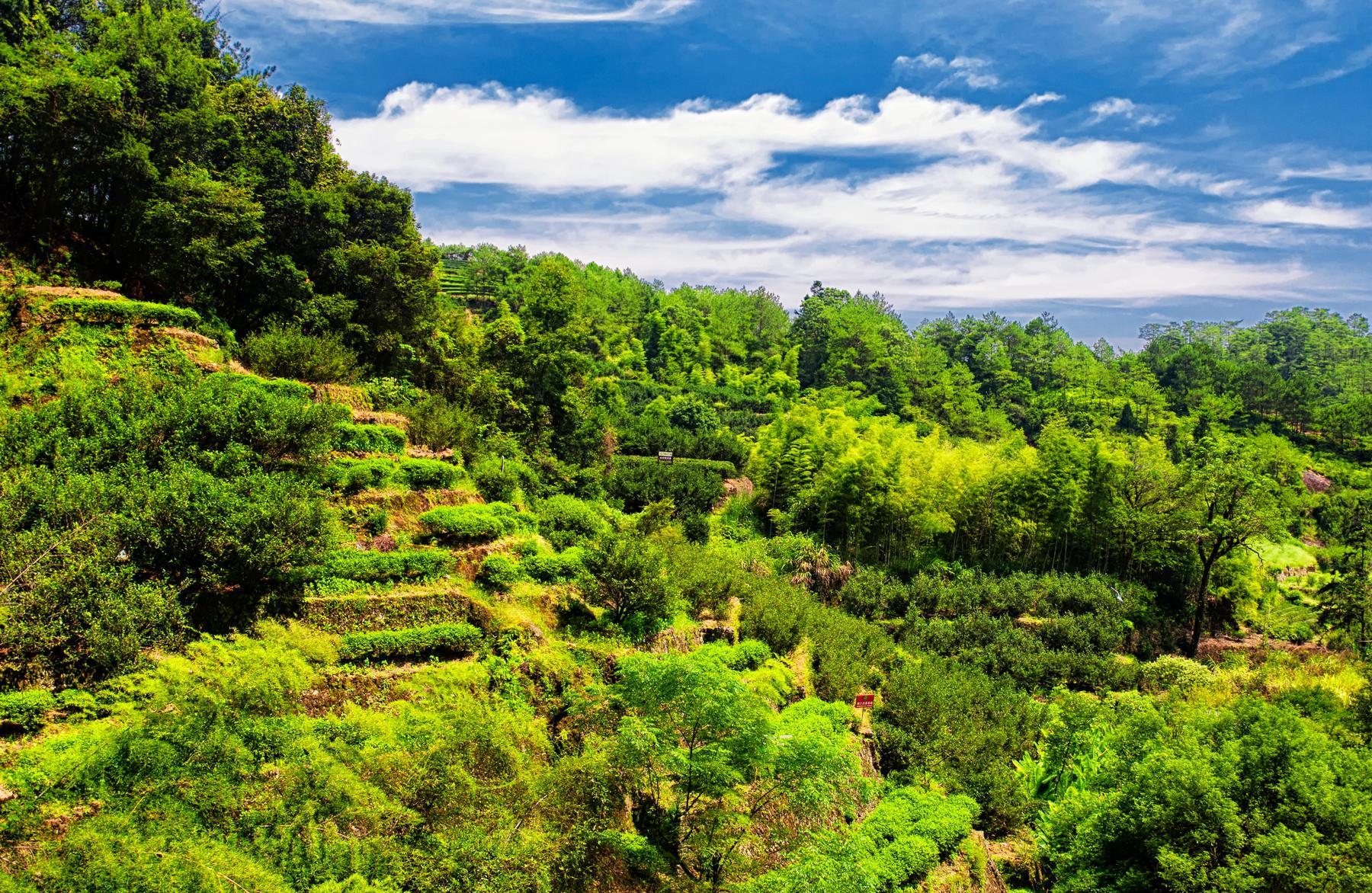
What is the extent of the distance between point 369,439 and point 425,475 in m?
1.71

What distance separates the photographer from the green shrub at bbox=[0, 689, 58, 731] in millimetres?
7734

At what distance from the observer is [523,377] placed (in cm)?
2383

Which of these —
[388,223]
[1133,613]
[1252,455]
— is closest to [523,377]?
[388,223]

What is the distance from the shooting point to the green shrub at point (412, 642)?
10.6m

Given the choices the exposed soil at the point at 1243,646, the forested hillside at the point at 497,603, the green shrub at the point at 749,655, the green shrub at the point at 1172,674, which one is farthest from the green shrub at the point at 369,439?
the exposed soil at the point at 1243,646

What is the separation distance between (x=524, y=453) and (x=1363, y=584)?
27.3m

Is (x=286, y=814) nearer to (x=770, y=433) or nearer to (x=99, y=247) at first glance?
(x=99, y=247)

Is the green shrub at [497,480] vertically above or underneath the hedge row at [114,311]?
underneath

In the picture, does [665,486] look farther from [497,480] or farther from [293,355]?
[293,355]

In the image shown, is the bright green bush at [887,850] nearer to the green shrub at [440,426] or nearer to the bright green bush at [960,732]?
the bright green bush at [960,732]

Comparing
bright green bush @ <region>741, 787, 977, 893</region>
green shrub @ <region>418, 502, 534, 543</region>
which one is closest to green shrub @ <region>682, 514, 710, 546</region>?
green shrub @ <region>418, 502, 534, 543</region>

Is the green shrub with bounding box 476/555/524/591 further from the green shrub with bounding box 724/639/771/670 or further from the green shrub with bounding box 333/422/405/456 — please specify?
the green shrub with bounding box 724/639/771/670

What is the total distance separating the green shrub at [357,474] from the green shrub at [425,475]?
27cm

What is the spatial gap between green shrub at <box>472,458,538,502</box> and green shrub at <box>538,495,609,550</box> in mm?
899
